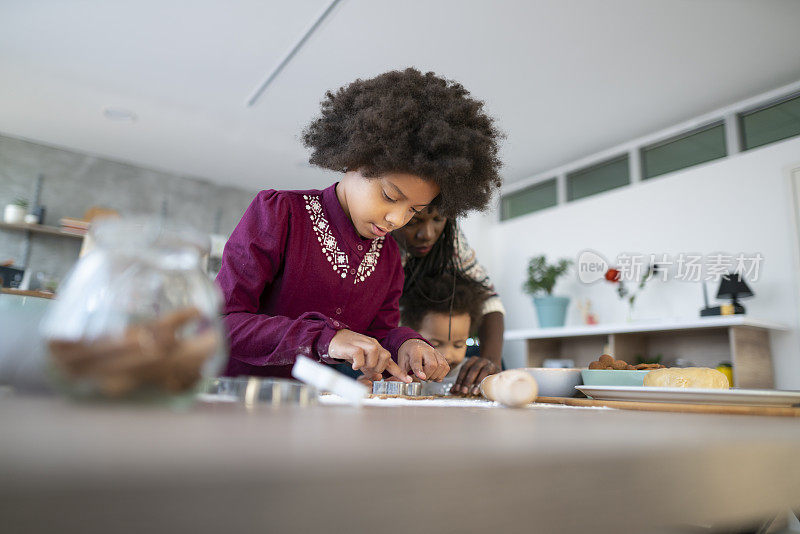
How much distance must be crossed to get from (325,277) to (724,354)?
3.05 meters

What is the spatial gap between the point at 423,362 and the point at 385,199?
14.0 inches

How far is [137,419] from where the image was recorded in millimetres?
218

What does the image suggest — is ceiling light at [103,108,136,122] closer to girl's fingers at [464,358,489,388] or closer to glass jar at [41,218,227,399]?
girl's fingers at [464,358,489,388]

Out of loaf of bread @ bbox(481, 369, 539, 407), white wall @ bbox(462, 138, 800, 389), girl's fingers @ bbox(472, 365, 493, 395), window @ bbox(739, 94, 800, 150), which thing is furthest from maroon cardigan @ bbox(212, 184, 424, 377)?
window @ bbox(739, 94, 800, 150)

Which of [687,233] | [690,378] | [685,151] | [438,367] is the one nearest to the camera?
[690,378]

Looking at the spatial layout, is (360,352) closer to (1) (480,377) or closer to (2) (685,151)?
(1) (480,377)

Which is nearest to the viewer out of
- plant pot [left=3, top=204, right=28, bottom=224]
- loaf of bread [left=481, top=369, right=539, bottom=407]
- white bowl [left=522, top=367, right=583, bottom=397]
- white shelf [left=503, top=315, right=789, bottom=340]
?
loaf of bread [left=481, top=369, right=539, bottom=407]

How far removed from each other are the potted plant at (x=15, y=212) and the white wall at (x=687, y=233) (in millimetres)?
4100

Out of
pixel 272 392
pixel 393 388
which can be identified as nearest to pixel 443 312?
pixel 393 388

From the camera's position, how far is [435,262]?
188 centimetres

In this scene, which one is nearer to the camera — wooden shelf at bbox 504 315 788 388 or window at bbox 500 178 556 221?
wooden shelf at bbox 504 315 788 388

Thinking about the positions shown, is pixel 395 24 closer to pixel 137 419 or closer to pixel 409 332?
pixel 409 332

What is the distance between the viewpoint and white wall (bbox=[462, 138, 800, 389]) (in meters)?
3.34

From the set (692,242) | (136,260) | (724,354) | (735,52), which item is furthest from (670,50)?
(136,260)
